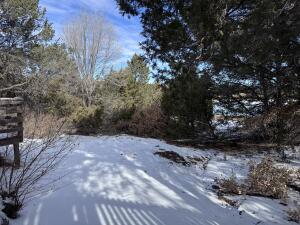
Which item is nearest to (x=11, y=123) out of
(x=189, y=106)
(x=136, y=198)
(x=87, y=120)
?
(x=136, y=198)

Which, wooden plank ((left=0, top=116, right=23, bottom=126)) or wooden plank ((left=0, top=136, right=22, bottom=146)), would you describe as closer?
wooden plank ((left=0, top=136, right=22, bottom=146))

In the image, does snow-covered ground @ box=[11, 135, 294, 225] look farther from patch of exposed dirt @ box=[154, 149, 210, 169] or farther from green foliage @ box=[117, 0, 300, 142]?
green foliage @ box=[117, 0, 300, 142]

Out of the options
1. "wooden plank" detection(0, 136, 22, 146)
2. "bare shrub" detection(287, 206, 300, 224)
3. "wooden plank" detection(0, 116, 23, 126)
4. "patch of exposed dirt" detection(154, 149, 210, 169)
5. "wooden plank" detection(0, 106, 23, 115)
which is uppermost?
"wooden plank" detection(0, 106, 23, 115)

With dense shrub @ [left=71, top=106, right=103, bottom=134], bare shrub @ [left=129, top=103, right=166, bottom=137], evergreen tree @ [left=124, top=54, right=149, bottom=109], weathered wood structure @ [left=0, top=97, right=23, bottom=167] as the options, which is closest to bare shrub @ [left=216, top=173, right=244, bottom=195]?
weathered wood structure @ [left=0, top=97, right=23, bottom=167]

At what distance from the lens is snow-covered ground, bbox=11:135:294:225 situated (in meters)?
5.16

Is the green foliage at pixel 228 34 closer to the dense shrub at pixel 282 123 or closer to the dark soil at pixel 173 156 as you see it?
the dense shrub at pixel 282 123

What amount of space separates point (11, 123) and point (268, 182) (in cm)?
534

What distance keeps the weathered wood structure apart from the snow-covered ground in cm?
99

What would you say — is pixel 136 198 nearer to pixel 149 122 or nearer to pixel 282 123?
pixel 282 123

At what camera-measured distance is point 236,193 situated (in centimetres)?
727

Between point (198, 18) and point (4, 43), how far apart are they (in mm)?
19544

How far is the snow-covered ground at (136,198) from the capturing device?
5.16m

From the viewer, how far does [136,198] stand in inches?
240

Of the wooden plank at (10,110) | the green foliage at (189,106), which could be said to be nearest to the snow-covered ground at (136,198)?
the wooden plank at (10,110)
